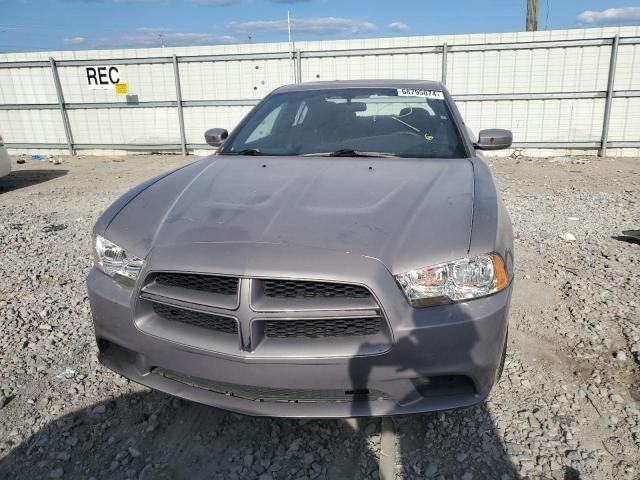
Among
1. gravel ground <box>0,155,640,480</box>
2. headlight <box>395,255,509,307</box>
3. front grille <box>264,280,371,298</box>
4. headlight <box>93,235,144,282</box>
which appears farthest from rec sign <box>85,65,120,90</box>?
headlight <box>395,255,509,307</box>

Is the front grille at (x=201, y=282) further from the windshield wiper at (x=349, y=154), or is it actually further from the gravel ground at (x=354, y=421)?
the windshield wiper at (x=349, y=154)

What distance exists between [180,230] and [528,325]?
250 centimetres

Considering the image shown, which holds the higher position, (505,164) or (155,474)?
(155,474)

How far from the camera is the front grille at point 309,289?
6.24 feet

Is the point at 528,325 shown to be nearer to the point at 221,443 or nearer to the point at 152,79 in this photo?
the point at 221,443

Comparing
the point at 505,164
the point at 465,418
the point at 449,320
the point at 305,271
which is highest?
the point at 305,271

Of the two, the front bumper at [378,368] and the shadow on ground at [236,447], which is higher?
the front bumper at [378,368]

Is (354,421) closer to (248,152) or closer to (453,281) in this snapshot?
(453,281)

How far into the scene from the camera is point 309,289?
1.92m

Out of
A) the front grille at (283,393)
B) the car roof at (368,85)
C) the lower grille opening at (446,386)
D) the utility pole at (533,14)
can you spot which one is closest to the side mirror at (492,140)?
the car roof at (368,85)

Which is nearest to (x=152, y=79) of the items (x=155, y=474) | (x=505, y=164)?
(x=505, y=164)

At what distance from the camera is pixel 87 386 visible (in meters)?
2.79

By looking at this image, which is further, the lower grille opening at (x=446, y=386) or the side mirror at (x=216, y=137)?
the side mirror at (x=216, y=137)

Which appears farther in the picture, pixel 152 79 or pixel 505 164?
pixel 152 79
